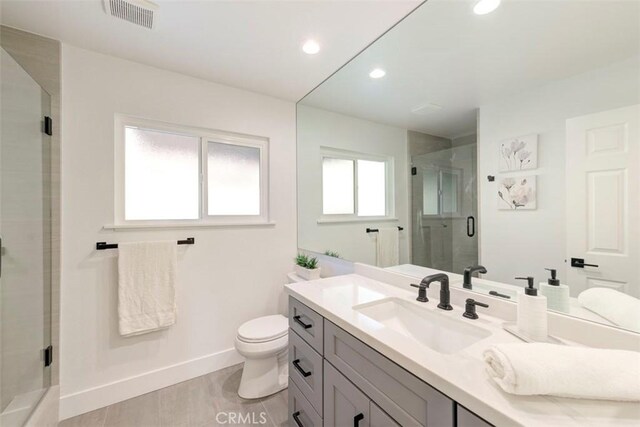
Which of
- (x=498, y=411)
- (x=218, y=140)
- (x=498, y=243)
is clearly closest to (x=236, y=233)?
(x=218, y=140)

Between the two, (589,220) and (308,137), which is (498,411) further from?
(308,137)

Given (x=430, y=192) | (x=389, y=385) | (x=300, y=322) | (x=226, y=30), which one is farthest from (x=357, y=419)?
(x=226, y=30)

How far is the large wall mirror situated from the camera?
84 centimetres

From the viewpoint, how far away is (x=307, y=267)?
225 cm

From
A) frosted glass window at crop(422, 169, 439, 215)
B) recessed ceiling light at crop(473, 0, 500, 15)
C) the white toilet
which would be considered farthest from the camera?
the white toilet

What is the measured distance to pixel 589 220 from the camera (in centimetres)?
89

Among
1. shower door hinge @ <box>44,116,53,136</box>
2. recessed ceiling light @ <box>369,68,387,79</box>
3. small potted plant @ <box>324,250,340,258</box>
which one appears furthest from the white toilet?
recessed ceiling light @ <box>369,68,387,79</box>

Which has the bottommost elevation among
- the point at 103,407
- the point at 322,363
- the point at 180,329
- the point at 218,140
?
the point at 103,407

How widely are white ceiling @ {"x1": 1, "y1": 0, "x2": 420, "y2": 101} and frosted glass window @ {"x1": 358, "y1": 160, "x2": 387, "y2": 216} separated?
82cm

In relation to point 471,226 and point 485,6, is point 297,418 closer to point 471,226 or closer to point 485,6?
point 471,226

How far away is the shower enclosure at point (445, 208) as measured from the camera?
126 centimetres

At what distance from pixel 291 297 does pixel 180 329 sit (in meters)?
1.20

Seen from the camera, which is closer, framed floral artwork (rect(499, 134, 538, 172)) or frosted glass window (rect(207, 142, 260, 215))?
framed floral artwork (rect(499, 134, 538, 172))

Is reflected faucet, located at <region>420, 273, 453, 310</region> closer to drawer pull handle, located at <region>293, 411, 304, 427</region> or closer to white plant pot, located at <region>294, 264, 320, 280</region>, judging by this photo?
drawer pull handle, located at <region>293, 411, 304, 427</region>
